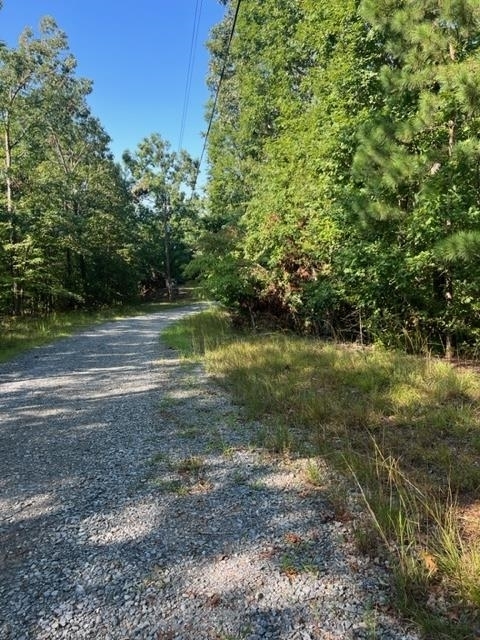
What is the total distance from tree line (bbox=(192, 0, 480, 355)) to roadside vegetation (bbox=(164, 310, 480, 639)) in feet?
3.98

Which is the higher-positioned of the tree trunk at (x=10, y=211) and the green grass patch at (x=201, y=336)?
the tree trunk at (x=10, y=211)

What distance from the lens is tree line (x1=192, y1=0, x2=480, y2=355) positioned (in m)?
4.91

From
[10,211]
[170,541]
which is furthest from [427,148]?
[10,211]

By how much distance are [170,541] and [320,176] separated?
7.35m

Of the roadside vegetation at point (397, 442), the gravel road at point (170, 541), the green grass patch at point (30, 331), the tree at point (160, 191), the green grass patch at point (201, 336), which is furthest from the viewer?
the tree at point (160, 191)

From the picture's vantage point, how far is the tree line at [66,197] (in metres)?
14.8

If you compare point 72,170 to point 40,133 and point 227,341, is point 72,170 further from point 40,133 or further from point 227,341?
point 227,341

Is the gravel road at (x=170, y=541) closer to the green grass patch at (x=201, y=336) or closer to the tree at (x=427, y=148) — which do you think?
the tree at (x=427, y=148)

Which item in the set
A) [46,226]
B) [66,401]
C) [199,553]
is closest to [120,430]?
[66,401]

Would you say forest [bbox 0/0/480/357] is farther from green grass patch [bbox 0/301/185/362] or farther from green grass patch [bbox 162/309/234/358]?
green grass patch [bbox 0/301/185/362]

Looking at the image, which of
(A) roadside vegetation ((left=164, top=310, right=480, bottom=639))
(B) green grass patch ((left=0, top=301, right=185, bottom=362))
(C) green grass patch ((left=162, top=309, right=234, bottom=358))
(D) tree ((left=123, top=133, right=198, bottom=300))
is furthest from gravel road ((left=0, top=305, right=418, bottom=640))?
(D) tree ((left=123, top=133, right=198, bottom=300))

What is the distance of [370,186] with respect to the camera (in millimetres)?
5637

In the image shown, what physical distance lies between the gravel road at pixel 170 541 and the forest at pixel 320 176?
128 inches

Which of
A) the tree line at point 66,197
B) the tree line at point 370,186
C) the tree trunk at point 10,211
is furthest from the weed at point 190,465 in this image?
the tree trunk at point 10,211
